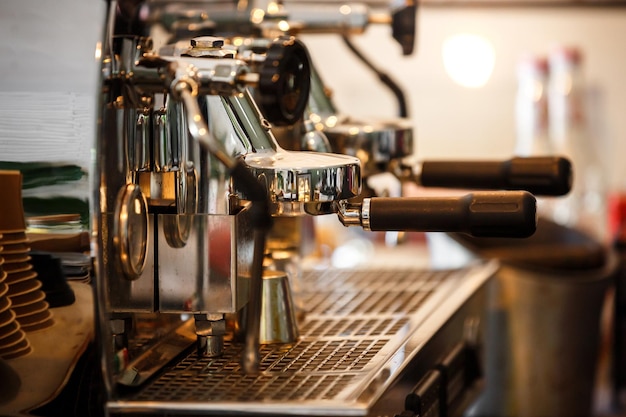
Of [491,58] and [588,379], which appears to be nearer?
[588,379]

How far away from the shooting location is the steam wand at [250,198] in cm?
66

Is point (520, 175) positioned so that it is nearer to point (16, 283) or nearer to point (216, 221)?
point (216, 221)

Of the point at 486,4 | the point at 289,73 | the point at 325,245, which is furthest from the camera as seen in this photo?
the point at 486,4

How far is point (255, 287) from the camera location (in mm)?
699

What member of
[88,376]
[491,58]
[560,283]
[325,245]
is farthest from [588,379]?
[491,58]

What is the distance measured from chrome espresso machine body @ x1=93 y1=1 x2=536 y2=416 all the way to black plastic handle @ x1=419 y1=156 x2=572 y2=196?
0.21 metres

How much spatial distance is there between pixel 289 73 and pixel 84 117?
0.18 meters

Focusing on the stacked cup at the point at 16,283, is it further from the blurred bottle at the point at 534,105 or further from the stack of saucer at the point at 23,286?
the blurred bottle at the point at 534,105

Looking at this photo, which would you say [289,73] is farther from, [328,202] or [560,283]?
[560,283]

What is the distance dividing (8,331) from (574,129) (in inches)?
69.6

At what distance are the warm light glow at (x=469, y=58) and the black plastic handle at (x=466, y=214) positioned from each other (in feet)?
5.35

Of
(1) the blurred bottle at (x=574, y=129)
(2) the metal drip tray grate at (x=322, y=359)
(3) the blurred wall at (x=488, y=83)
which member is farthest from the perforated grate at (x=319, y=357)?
(3) the blurred wall at (x=488, y=83)

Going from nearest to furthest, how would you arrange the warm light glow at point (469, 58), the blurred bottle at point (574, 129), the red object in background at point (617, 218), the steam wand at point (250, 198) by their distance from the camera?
the steam wand at point (250, 198) < the red object in background at point (617, 218) < the blurred bottle at point (574, 129) < the warm light glow at point (469, 58)

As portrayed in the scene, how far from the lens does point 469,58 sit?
2.33 metres
